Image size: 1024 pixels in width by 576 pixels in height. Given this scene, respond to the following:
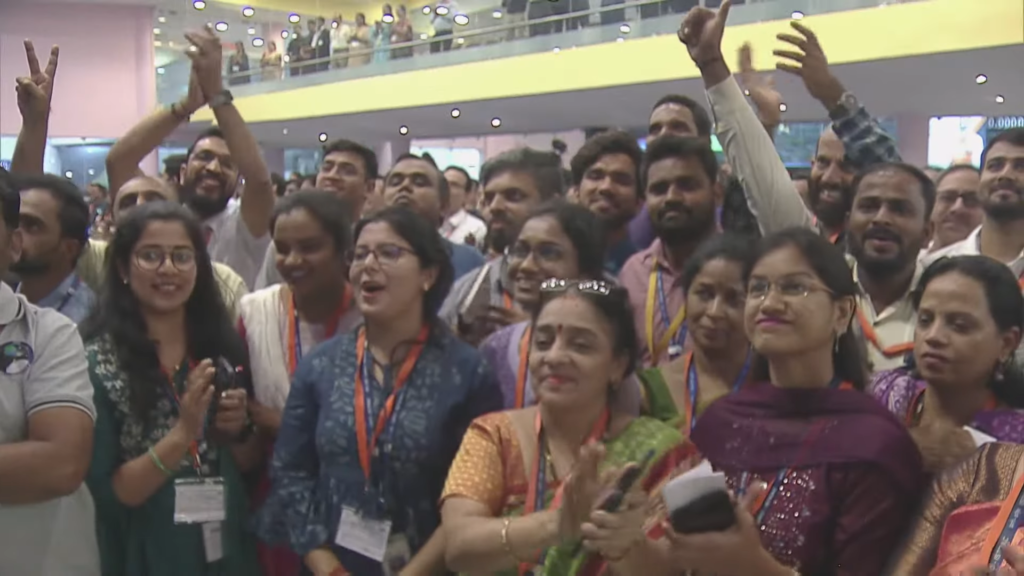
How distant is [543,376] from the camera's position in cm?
207

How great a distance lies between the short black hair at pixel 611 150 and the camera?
3.39m

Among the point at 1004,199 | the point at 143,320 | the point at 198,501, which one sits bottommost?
the point at 198,501

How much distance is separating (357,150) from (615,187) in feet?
4.68

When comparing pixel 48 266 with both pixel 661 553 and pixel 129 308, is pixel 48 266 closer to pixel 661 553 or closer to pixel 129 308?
pixel 129 308

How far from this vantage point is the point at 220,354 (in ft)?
8.60

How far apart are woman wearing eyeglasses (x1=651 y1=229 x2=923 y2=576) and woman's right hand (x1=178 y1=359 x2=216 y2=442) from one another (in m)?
1.16

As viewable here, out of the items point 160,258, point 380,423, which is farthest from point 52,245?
point 380,423

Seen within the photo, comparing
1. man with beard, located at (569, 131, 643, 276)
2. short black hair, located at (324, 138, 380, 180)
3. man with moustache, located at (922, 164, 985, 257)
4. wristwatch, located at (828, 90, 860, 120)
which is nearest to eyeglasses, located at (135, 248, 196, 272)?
man with beard, located at (569, 131, 643, 276)

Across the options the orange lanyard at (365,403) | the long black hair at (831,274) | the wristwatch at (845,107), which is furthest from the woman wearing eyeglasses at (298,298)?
the wristwatch at (845,107)

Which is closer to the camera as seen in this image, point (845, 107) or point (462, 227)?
point (845, 107)

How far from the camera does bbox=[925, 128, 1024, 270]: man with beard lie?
10.5 feet

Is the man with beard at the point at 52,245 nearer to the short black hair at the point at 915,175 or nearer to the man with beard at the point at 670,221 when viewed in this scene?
the man with beard at the point at 670,221

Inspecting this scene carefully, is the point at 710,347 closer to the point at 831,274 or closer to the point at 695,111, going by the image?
the point at 831,274

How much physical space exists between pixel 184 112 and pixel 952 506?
3079 millimetres
